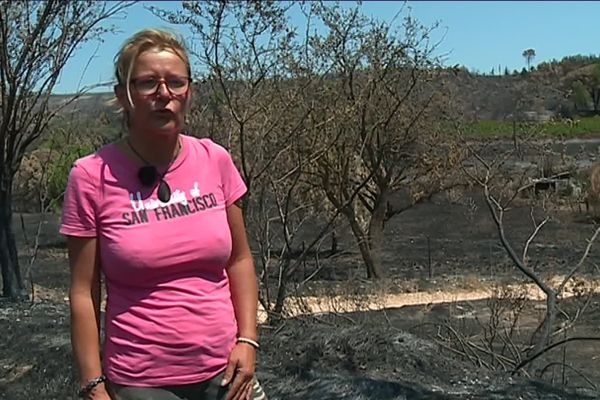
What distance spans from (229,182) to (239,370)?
1.59 ft

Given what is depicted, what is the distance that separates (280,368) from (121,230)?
3.08m

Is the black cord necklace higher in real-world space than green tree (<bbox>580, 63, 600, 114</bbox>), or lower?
higher

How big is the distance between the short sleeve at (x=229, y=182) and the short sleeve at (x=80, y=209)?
1.12 ft

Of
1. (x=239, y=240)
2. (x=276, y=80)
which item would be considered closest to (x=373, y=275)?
(x=276, y=80)

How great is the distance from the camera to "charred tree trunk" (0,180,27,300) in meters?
9.27

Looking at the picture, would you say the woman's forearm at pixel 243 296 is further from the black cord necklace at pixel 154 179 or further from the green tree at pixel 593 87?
the green tree at pixel 593 87

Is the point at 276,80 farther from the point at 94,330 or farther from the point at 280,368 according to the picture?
the point at 94,330

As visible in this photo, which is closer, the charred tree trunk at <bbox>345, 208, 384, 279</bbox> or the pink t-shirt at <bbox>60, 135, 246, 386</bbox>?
the pink t-shirt at <bbox>60, 135, 246, 386</bbox>

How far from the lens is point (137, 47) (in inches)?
92.0

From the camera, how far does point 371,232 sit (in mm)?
19609

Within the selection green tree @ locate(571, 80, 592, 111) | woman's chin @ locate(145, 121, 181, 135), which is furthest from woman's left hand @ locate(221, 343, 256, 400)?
green tree @ locate(571, 80, 592, 111)

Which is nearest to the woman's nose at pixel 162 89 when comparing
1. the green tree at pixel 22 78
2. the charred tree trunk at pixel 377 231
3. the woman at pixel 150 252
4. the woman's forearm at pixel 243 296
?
the woman at pixel 150 252

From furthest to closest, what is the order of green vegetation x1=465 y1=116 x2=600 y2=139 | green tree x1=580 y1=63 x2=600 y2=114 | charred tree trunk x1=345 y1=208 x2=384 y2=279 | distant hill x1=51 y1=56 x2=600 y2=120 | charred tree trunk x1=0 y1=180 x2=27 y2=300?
charred tree trunk x1=345 y1=208 x2=384 y2=279
green tree x1=580 y1=63 x2=600 y2=114
distant hill x1=51 y1=56 x2=600 y2=120
green vegetation x1=465 y1=116 x2=600 y2=139
charred tree trunk x1=0 y1=180 x2=27 y2=300

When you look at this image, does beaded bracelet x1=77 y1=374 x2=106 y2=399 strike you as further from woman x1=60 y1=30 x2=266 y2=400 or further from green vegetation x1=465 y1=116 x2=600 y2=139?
green vegetation x1=465 y1=116 x2=600 y2=139
